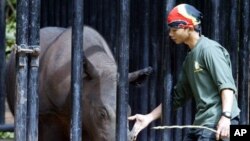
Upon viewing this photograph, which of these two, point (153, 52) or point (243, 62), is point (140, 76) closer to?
point (153, 52)

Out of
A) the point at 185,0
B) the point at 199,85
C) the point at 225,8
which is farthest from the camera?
the point at 185,0

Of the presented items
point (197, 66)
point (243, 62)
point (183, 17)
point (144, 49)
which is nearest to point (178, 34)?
point (183, 17)

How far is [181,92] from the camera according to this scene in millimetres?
4637

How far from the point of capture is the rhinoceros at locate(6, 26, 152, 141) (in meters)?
6.01

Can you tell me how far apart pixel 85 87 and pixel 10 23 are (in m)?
6.74

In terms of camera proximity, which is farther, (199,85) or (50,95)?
(50,95)

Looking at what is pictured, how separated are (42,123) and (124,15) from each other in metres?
2.77

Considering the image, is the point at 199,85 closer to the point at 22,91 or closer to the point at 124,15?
the point at 124,15

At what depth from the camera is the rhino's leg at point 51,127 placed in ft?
22.2

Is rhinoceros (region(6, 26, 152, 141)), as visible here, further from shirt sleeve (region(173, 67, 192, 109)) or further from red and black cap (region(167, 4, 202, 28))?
red and black cap (region(167, 4, 202, 28))

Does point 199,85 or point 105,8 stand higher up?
point 105,8

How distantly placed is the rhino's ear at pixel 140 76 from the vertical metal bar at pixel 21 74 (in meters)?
1.70

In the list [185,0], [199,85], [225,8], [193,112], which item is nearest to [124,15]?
[199,85]

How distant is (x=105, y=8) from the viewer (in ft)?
22.2
